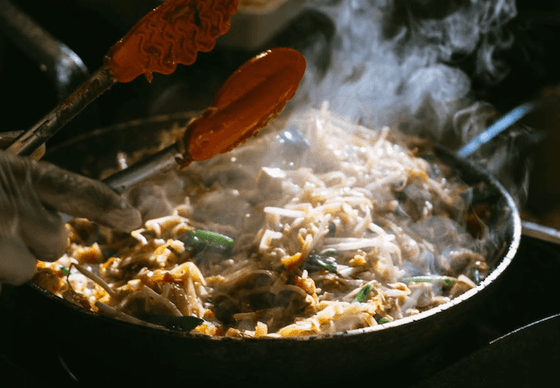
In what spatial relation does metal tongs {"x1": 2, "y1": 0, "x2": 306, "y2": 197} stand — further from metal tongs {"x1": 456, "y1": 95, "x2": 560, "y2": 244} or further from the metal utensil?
metal tongs {"x1": 456, "y1": 95, "x2": 560, "y2": 244}

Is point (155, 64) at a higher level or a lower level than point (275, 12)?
higher

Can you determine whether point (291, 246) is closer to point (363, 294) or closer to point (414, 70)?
point (363, 294)

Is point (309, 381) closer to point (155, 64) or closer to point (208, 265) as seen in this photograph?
point (208, 265)

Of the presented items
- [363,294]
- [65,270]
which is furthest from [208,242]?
[363,294]

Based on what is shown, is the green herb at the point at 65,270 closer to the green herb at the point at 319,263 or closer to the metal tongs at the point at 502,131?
the green herb at the point at 319,263

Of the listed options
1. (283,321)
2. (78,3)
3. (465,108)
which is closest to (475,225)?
(283,321)
